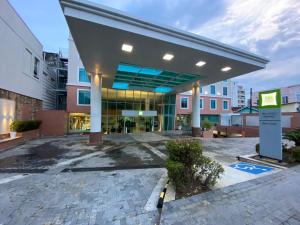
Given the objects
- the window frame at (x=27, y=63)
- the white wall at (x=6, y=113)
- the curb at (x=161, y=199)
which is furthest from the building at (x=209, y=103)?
the curb at (x=161, y=199)

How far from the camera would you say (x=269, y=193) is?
4020 mm

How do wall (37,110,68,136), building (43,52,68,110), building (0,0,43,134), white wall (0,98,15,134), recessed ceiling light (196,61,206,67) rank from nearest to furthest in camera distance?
recessed ceiling light (196,61,206,67) < building (0,0,43,134) < white wall (0,98,15,134) < wall (37,110,68,136) < building (43,52,68,110)

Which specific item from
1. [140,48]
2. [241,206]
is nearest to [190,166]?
[241,206]

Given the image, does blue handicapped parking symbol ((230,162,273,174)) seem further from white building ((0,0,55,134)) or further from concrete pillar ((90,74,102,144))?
white building ((0,0,55,134))

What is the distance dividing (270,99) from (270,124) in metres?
1.02

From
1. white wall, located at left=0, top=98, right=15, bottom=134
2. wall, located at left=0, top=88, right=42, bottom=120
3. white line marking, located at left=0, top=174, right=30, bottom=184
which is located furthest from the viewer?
wall, located at left=0, top=88, right=42, bottom=120

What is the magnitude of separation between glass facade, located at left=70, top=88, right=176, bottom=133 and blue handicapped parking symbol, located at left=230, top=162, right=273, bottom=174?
13.6m

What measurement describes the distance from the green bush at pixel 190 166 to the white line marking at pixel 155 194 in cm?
49

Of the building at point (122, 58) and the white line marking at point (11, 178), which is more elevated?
the building at point (122, 58)

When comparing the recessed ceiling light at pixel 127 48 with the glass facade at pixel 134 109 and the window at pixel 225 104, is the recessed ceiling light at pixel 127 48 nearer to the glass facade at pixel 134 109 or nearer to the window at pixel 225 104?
the glass facade at pixel 134 109

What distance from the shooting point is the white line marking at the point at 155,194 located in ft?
11.3

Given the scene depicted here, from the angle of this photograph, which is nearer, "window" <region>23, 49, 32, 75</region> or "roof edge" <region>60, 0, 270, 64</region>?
"roof edge" <region>60, 0, 270, 64</region>

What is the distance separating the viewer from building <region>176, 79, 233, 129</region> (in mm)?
25750

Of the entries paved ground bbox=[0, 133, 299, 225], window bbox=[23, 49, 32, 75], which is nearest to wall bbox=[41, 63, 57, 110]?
window bbox=[23, 49, 32, 75]
